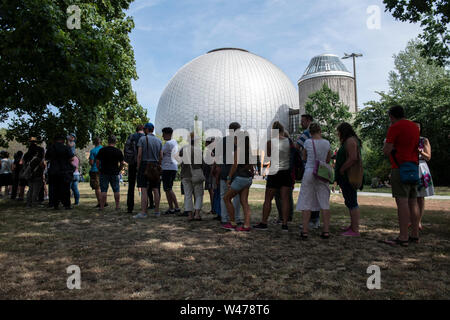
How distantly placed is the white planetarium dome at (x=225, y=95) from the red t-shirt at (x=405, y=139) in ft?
181

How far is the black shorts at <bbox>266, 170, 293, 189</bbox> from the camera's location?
588 cm

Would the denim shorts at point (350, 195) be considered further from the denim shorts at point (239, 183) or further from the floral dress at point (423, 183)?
the denim shorts at point (239, 183)

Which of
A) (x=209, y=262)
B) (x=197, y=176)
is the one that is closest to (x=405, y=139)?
(x=209, y=262)

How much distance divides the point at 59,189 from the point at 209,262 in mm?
6618

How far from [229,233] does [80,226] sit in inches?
122


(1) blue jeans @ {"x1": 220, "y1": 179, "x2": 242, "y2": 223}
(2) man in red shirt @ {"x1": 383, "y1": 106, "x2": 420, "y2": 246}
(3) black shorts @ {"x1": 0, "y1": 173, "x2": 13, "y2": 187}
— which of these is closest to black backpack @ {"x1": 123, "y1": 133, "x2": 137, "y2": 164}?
(1) blue jeans @ {"x1": 220, "y1": 179, "x2": 242, "y2": 223}

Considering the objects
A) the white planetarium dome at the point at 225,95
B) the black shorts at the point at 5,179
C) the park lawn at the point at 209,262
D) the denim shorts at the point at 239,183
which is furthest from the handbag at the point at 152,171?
the white planetarium dome at the point at 225,95

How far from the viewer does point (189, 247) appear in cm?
477

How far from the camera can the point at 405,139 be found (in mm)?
4824

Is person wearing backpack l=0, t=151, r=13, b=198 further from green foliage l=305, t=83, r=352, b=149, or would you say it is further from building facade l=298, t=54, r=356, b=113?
building facade l=298, t=54, r=356, b=113

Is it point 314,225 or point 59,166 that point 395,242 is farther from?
point 59,166

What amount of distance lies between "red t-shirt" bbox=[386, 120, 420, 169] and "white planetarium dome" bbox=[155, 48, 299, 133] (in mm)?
55095

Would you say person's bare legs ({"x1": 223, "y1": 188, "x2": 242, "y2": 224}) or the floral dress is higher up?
the floral dress
